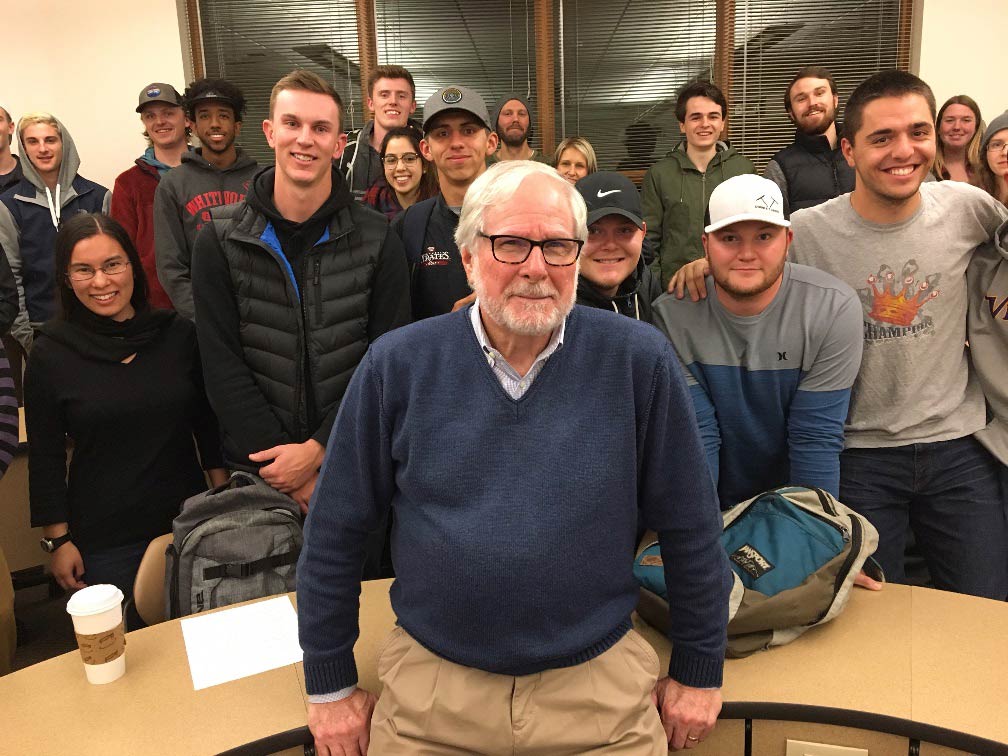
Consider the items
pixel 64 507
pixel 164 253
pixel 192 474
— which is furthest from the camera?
pixel 164 253

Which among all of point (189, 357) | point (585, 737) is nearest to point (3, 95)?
point (189, 357)

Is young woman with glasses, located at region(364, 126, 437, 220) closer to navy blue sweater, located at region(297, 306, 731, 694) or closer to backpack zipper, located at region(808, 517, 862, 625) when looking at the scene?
navy blue sweater, located at region(297, 306, 731, 694)

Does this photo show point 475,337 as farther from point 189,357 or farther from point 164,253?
point 164,253

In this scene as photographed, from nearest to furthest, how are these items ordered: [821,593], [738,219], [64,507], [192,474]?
[821,593]
[738,219]
[64,507]
[192,474]

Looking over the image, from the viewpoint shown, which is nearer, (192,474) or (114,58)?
(192,474)

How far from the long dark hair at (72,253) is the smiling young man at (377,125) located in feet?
3.92

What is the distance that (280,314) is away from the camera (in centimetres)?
199

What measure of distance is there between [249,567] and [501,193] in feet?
3.45

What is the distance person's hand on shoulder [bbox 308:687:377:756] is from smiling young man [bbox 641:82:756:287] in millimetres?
2867

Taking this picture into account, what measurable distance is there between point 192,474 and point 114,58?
3687 mm

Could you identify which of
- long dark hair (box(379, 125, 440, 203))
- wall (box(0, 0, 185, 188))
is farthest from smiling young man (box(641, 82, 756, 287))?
wall (box(0, 0, 185, 188))

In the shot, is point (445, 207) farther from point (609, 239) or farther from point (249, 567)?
point (249, 567)

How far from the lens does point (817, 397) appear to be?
1.85 m

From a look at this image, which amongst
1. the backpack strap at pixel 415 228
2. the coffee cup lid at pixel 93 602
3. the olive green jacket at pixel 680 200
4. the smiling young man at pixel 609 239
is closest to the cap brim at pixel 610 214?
the smiling young man at pixel 609 239
